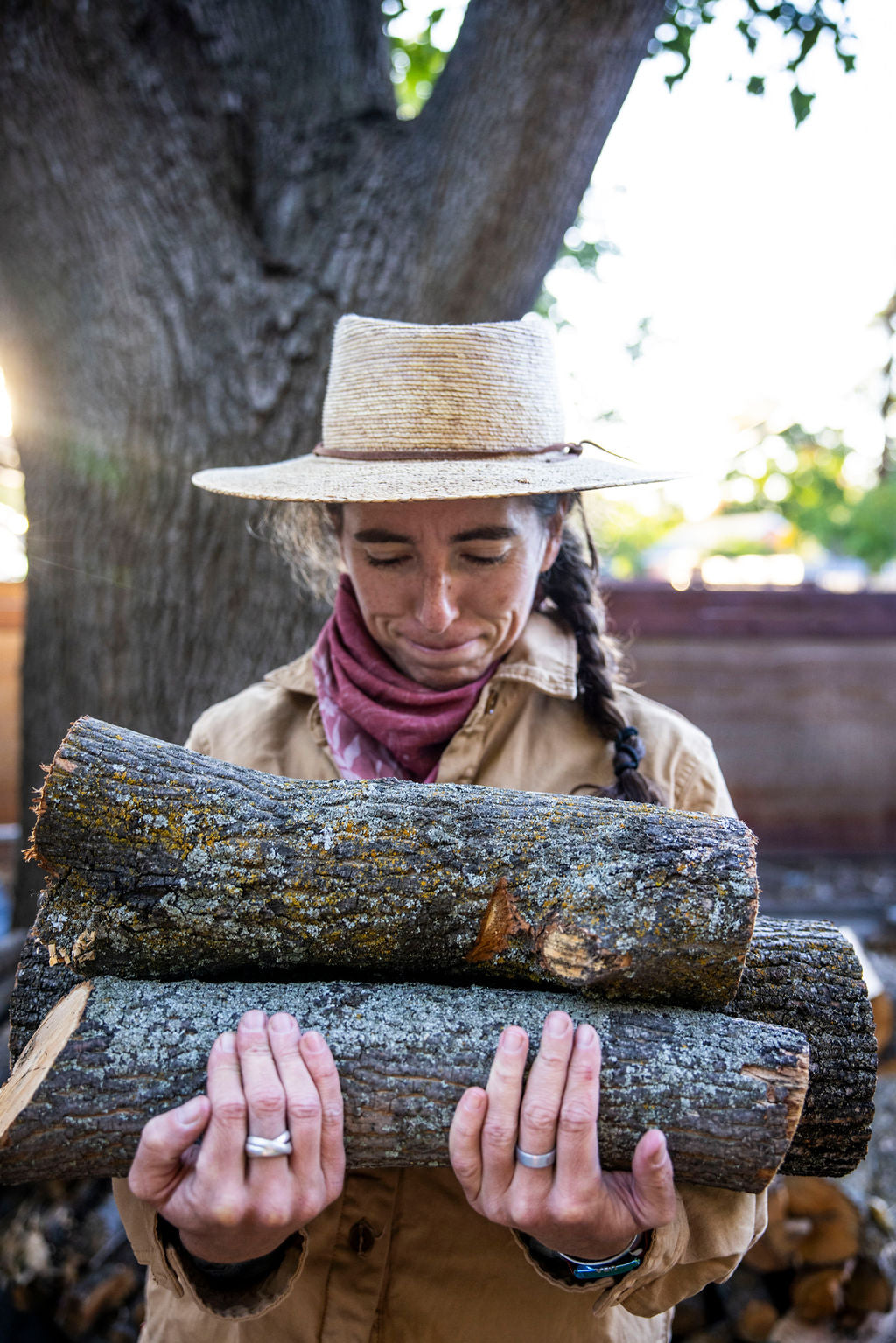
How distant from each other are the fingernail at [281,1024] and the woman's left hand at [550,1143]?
28 centimetres

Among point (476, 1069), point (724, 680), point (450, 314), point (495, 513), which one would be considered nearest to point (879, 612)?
point (724, 680)

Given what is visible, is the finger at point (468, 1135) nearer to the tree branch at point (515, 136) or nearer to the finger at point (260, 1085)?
the finger at point (260, 1085)

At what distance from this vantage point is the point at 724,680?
6527mm

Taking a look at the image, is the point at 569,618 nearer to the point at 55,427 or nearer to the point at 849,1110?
the point at 849,1110

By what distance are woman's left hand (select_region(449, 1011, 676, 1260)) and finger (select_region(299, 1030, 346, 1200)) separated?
173 millimetres

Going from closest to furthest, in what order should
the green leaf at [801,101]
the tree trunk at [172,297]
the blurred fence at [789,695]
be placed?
the tree trunk at [172,297] < the green leaf at [801,101] < the blurred fence at [789,695]

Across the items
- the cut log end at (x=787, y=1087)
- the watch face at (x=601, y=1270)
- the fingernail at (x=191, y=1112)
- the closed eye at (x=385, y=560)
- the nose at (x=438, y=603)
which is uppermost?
the closed eye at (x=385, y=560)

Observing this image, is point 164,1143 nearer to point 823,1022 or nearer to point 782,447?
point 823,1022

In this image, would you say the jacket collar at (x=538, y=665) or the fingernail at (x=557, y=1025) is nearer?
the fingernail at (x=557, y=1025)

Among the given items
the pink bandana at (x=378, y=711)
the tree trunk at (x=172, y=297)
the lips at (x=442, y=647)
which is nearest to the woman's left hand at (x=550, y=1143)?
the pink bandana at (x=378, y=711)

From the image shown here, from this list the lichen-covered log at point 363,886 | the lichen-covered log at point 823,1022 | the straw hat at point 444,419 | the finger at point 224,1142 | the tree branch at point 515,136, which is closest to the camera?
the finger at point 224,1142

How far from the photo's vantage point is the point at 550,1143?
1251mm

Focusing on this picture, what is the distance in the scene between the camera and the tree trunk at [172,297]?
8.92 feet

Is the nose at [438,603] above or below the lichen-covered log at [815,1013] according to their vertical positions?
above
